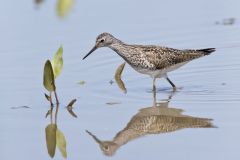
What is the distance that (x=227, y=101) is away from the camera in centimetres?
1160

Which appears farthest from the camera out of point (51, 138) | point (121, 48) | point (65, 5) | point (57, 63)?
point (121, 48)

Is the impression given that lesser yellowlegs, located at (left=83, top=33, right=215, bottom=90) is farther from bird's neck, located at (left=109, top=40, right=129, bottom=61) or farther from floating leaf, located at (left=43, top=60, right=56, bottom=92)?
floating leaf, located at (left=43, top=60, right=56, bottom=92)

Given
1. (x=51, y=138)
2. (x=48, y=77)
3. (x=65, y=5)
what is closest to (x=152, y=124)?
(x=51, y=138)

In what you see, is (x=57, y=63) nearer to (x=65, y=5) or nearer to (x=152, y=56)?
(x=65, y=5)

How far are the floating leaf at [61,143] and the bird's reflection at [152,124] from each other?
1.15 ft

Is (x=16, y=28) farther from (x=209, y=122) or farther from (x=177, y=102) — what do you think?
(x=209, y=122)

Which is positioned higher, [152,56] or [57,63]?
[152,56]

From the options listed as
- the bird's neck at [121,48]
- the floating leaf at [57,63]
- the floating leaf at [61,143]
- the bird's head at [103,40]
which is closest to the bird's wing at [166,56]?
the bird's neck at [121,48]

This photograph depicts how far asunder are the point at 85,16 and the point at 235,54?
3380 mm

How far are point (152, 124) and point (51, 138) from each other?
1414mm

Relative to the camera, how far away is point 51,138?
1021 centimetres

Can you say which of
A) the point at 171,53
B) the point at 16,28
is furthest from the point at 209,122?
the point at 16,28

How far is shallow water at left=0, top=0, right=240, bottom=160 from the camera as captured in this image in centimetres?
971

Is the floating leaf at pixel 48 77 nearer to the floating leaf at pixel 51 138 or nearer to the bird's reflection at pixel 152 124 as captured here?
the floating leaf at pixel 51 138
